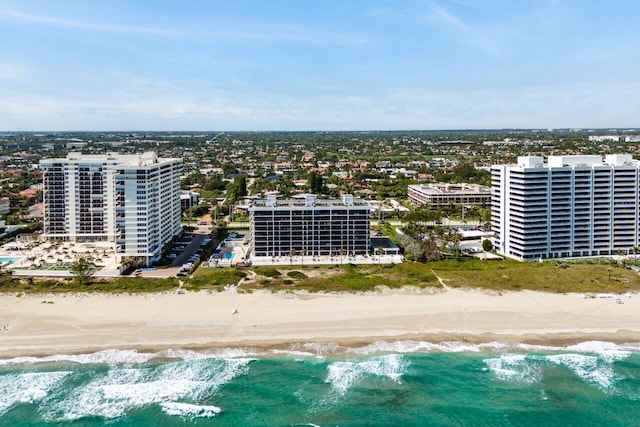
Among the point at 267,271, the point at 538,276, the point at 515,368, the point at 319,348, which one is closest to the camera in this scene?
the point at 515,368

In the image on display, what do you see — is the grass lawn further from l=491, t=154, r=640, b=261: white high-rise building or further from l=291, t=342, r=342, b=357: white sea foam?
l=291, t=342, r=342, b=357: white sea foam

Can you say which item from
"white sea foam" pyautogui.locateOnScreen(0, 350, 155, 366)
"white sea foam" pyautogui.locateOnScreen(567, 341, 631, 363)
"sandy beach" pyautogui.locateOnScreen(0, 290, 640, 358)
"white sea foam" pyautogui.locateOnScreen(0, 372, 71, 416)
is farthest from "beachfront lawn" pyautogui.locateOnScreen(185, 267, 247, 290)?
"white sea foam" pyautogui.locateOnScreen(567, 341, 631, 363)

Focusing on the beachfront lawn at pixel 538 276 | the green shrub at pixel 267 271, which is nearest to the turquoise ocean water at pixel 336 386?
the beachfront lawn at pixel 538 276

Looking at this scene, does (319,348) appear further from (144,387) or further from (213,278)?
(213,278)

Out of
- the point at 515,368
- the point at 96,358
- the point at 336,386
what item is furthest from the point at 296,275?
the point at 515,368

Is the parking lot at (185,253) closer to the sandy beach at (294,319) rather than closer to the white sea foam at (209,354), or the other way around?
the sandy beach at (294,319)

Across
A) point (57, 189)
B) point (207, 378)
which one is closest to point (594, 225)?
point (207, 378)

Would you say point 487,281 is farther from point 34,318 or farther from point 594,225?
point 34,318
